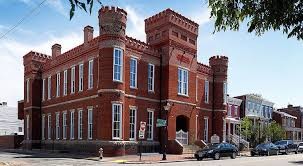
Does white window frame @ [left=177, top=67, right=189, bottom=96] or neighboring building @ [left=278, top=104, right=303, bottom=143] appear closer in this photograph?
white window frame @ [left=177, top=67, right=189, bottom=96]

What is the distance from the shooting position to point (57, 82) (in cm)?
4878

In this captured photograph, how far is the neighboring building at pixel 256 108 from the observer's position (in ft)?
242

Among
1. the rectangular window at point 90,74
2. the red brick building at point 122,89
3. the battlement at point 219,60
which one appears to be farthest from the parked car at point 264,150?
the rectangular window at point 90,74

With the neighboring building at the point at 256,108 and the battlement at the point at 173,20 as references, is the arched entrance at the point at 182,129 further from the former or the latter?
the neighboring building at the point at 256,108

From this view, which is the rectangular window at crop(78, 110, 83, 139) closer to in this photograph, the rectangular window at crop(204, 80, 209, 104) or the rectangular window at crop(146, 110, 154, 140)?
the rectangular window at crop(146, 110, 154, 140)

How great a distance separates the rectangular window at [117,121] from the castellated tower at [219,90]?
17950mm

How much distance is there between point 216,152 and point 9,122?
50475 millimetres

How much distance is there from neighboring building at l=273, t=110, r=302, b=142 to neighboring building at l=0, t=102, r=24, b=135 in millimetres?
47017

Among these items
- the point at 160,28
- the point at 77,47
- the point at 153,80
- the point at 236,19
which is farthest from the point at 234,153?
the point at 236,19

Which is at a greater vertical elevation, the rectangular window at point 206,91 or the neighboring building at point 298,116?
the rectangular window at point 206,91

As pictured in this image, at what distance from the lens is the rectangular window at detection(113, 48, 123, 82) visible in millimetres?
38375

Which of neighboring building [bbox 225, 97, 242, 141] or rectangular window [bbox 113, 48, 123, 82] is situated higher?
rectangular window [bbox 113, 48, 123, 82]

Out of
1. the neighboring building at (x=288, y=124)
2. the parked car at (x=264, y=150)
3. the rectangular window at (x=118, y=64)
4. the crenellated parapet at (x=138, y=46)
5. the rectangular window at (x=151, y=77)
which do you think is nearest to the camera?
the rectangular window at (x=118, y=64)

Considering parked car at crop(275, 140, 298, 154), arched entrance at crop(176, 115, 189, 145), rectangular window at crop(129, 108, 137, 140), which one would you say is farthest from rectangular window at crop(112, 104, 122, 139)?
parked car at crop(275, 140, 298, 154)
